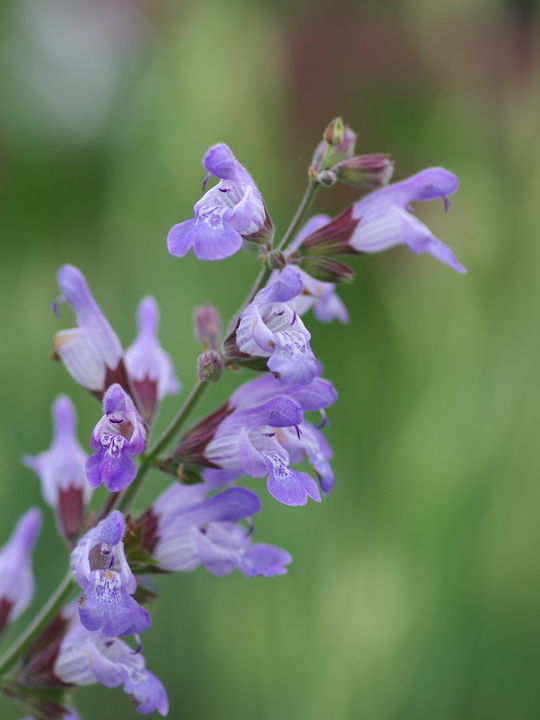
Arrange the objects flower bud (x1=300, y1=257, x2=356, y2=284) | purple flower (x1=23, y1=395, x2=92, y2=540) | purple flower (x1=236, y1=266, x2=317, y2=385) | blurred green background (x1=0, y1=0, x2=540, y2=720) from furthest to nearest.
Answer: blurred green background (x1=0, y1=0, x2=540, y2=720), purple flower (x1=23, y1=395, x2=92, y2=540), flower bud (x1=300, y1=257, x2=356, y2=284), purple flower (x1=236, y1=266, x2=317, y2=385)

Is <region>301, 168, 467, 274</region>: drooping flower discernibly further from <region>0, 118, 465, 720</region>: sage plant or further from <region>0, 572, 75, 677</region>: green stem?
<region>0, 572, 75, 677</region>: green stem

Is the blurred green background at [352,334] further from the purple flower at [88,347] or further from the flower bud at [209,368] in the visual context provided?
the flower bud at [209,368]

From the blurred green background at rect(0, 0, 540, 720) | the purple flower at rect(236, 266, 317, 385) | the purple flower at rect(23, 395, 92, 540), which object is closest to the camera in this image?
the purple flower at rect(236, 266, 317, 385)

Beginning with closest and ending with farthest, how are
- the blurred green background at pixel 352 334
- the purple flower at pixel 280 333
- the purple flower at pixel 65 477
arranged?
the purple flower at pixel 280 333
the purple flower at pixel 65 477
the blurred green background at pixel 352 334

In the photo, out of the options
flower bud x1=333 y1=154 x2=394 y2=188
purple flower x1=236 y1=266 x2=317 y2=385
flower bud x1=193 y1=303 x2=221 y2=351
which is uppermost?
flower bud x1=333 y1=154 x2=394 y2=188

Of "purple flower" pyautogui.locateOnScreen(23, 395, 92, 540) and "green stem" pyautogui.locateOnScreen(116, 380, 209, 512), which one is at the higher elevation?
"green stem" pyautogui.locateOnScreen(116, 380, 209, 512)

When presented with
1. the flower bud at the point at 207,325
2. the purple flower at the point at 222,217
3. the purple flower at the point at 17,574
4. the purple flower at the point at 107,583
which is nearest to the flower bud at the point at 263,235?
the purple flower at the point at 222,217

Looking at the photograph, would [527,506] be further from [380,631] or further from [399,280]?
[399,280]

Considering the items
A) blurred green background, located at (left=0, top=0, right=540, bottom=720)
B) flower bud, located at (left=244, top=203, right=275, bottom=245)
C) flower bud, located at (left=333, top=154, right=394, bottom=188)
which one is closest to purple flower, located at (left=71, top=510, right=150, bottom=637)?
flower bud, located at (left=244, top=203, right=275, bottom=245)
